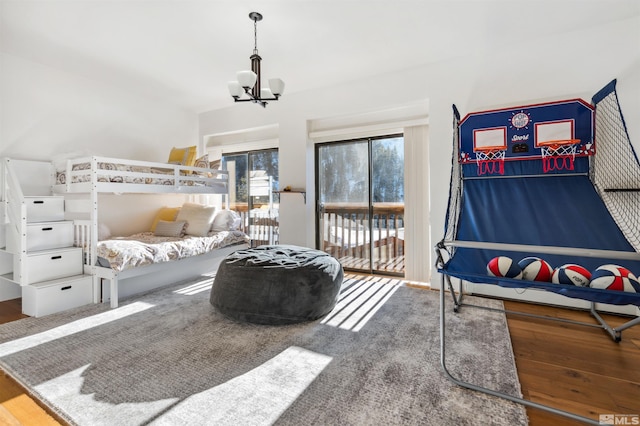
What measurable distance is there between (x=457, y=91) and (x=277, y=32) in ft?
6.23

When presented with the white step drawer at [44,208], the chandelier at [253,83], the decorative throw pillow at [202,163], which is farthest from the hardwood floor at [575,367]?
the white step drawer at [44,208]

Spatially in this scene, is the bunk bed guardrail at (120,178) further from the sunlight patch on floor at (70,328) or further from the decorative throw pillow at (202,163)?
the sunlight patch on floor at (70,328)

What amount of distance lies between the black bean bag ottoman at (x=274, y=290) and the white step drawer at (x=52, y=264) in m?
1.47

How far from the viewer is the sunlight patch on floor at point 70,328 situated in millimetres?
1976

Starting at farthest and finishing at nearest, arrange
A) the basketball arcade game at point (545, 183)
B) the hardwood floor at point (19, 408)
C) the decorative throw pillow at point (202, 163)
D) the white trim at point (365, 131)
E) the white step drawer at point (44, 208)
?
the decorative throw pillow at point (202, 163), the white trim at point (365, 131), the white step drawer at point (44, 208), the basketball arcade game at point (545, 183), the hardwood floor at point (19, 408)

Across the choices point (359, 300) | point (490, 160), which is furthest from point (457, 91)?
point (359, 300)

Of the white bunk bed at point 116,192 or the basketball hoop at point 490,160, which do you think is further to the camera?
the white bunk bed at point 116,192

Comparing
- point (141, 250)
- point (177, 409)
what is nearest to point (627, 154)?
point (177, 409)

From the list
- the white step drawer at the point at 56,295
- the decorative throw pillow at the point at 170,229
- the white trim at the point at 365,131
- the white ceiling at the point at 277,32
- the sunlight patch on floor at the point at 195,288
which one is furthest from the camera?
the decorative throw pillow at the point at 170,229

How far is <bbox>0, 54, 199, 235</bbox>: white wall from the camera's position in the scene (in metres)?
3.08

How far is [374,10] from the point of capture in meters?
2.36

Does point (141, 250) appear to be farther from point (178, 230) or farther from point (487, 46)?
point (487, 46)

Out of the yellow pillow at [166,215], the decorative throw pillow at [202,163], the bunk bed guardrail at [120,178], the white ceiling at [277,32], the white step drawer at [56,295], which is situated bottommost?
the white step drawer at [56,295]

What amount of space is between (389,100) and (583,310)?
2762 mm
